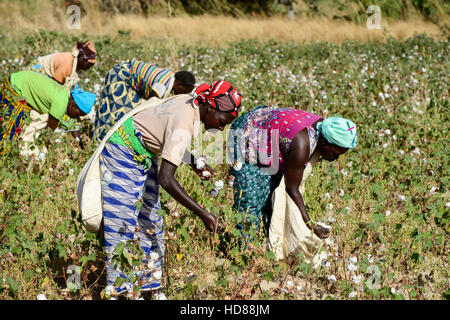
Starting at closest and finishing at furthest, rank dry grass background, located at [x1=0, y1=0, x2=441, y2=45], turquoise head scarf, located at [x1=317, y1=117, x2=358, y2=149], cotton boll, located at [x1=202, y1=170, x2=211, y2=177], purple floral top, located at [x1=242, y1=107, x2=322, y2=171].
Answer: cotton boll, located at [x1=202, y1=170, x2=211, y2=177] < turquoise head scarf, located at [x1=317, y1=117, x2=358, y2=149] < purple floral top, located at [x1=242, y1=107, x2=322, y2=171] < dry grass background, located at [x1=0, y1=0, x2=441, y2=45]

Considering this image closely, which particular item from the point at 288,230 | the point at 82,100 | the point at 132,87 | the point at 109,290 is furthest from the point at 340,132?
the point at 82,100

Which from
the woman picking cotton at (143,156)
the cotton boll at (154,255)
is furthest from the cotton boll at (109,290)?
the cotton boll at (154,255)

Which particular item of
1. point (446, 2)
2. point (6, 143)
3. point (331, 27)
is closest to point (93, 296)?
point (6, 143)

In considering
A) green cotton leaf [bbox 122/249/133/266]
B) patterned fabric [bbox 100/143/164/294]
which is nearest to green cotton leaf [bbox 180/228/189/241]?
patterned fabric [bbox 100/143/164/294]

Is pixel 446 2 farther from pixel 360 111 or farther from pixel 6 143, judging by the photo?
pixel 6 143

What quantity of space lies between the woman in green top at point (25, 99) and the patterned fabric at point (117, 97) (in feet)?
1.18

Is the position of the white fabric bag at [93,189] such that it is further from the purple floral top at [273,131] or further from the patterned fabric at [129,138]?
the purple floral top at [273,131]

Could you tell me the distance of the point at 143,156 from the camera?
2736 millimetres

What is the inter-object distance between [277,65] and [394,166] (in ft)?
13.5

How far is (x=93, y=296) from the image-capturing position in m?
3.06

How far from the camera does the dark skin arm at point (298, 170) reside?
3.12 meters

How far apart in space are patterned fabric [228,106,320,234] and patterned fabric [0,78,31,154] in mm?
2095

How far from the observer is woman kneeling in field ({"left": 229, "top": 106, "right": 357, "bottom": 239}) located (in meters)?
3.07

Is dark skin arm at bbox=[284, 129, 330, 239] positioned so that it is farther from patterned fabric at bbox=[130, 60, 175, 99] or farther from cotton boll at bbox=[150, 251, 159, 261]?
patterned fabric at bbox=[130, 60, 175, 99]
